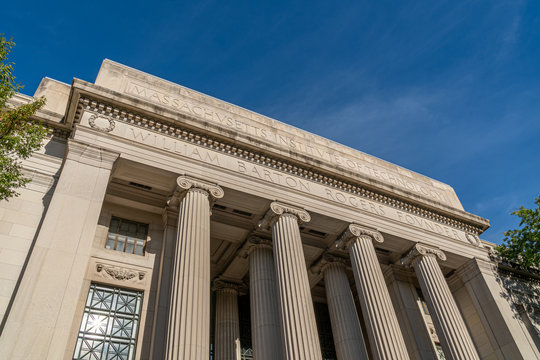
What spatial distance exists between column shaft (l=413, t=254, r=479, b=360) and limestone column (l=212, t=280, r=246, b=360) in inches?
395

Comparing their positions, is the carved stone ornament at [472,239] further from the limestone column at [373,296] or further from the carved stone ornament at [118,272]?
the carved stone ornament at [118,272]

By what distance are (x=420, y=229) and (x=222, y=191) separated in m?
12.5

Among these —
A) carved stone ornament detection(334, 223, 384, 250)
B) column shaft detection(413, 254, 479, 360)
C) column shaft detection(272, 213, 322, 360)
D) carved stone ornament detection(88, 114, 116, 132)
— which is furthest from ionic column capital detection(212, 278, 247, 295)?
carved stone ornament detection(88, 114, 116, 132)

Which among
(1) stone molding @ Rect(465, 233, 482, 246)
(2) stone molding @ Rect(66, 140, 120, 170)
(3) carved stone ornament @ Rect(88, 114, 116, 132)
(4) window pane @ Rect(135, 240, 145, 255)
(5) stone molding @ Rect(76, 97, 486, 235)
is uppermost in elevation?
(5) stone molding @ Rect(76, 97, 486, 235)

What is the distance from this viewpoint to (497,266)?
2617cm

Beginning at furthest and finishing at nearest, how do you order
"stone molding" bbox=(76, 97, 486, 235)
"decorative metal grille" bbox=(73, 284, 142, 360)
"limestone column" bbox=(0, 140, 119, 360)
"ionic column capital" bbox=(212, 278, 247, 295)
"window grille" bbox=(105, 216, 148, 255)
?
"ionic column capital" bbox=(212, 278, 247, 295)
"stone molding" bbox=(76, 97, 486, 235)
"window grille" bbox=(105, 216, 148, 255)
"decorative metal grille" bbox=(73, 284, 142, 360)
"limestone column" bbox=(0, 140, 119, 360)

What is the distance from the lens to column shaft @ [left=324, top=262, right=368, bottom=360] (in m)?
19.4

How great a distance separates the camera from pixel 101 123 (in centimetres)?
1783

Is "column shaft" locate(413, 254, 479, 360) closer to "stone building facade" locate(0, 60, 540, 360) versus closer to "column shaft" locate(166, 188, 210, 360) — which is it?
"stone building facade" locate(0, 60, 540, 360)

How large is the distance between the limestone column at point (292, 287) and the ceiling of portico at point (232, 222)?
0.98 metres

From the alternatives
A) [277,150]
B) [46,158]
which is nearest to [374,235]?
[277,150]

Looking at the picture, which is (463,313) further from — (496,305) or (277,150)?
(277,150)

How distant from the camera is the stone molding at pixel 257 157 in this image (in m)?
18.5

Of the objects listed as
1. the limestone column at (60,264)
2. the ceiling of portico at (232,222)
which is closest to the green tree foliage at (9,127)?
the limestone column at (60,264)
